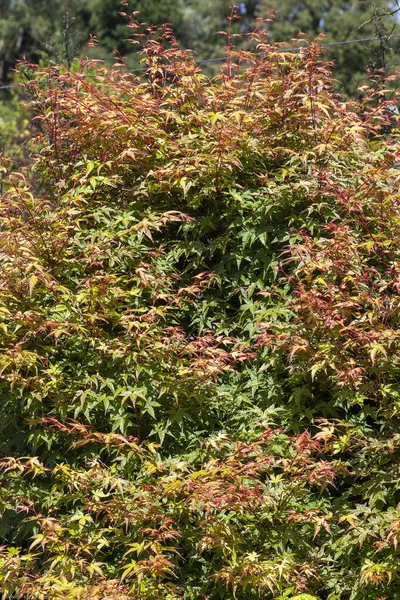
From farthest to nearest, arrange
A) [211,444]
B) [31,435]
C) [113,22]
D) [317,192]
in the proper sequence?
[113,22], [317,192], [31,435], [211,444]

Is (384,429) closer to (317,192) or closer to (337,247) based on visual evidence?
(337,247)

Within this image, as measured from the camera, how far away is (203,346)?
3.70 m

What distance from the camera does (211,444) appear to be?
338cm

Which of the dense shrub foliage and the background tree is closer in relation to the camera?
the dense shrub foliage

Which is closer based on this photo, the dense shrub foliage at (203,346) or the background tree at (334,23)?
the dense shrub foliage at (203,346)

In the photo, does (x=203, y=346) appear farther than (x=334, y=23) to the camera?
No

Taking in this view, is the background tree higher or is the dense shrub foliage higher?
the background tree

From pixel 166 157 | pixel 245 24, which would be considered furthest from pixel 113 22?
pixel 166 157

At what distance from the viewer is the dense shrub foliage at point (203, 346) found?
11.0 ft

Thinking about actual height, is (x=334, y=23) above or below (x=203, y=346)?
above

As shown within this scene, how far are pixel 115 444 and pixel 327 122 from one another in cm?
179

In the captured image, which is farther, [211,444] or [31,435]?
[31,435]

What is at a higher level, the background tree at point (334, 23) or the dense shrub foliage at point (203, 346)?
the background tree at point (334, 23)

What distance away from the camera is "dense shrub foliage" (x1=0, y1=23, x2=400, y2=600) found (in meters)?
3.36
